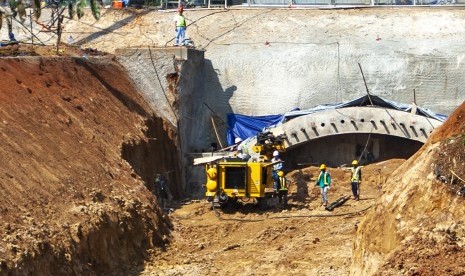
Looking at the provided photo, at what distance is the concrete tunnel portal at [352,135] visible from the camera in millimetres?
33469

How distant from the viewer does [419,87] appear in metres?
36.6

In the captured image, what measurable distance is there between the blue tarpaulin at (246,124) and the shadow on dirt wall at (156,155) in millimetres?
3467

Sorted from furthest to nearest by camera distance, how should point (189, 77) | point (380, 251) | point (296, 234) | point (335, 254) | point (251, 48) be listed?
1. point (251, 48)
2. point (189, 77)
3. point (296, 234)
4. point (335, 254)
5. point (380, 251)

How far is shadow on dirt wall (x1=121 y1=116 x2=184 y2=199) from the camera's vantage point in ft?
96.3

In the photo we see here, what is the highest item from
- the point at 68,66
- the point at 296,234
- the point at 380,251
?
the point at 68,66

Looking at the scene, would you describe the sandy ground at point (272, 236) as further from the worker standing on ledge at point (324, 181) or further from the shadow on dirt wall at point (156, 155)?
the shadow on dirt wall at point (156, 155)

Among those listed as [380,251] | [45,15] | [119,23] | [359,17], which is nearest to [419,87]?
[359,17]

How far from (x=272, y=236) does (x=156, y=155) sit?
6.83m

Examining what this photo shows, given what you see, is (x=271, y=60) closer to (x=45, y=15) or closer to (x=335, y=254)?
(x=45, y=15)

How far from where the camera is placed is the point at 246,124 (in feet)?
120

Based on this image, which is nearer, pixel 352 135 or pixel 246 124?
pixel 352 135

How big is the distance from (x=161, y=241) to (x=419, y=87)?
15.2 metres

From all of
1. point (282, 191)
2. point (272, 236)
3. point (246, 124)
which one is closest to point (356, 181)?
point (282, 191)

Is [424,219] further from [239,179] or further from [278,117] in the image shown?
[278,117]
